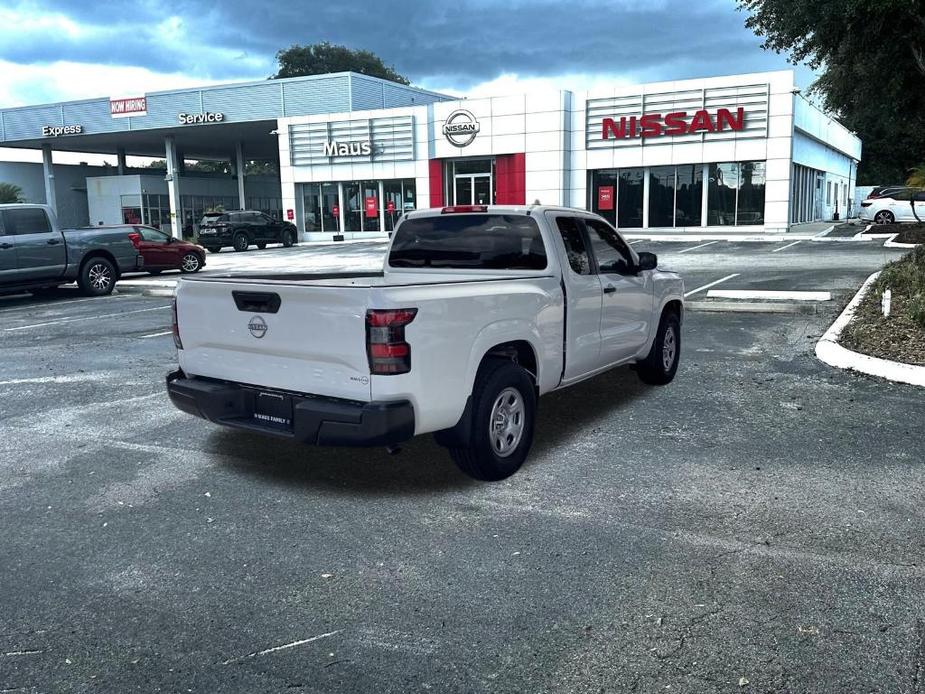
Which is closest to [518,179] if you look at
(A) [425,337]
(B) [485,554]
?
(A) [425,337]

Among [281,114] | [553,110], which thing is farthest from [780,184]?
[281,114]

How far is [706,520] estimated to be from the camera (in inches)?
178

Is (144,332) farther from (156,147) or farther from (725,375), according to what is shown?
(156,147)

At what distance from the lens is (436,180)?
3978 cm

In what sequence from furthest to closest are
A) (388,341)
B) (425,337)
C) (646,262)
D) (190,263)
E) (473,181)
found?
(473,181) → (190,263) → (646,262) → (425,337) → (388,341)

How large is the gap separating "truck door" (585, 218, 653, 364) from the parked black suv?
30.3m

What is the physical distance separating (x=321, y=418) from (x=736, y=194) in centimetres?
3309

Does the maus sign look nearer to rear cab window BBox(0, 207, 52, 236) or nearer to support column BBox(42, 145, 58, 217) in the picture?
rear cab window BBox(0, 207, 52, 236)

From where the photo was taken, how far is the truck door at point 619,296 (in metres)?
6.59

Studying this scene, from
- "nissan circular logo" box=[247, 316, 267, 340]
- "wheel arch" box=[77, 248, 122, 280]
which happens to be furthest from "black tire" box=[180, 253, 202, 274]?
"nissan circular logo" box=[247, 316, 267, 340]

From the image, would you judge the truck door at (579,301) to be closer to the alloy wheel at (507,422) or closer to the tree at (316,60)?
the alloy wheel at (507,422)

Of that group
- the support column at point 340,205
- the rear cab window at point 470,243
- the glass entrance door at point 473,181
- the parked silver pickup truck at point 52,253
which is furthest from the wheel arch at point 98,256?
the support column at point 340,205

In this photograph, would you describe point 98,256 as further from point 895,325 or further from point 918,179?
point 918,179

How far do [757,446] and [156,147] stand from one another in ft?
196
